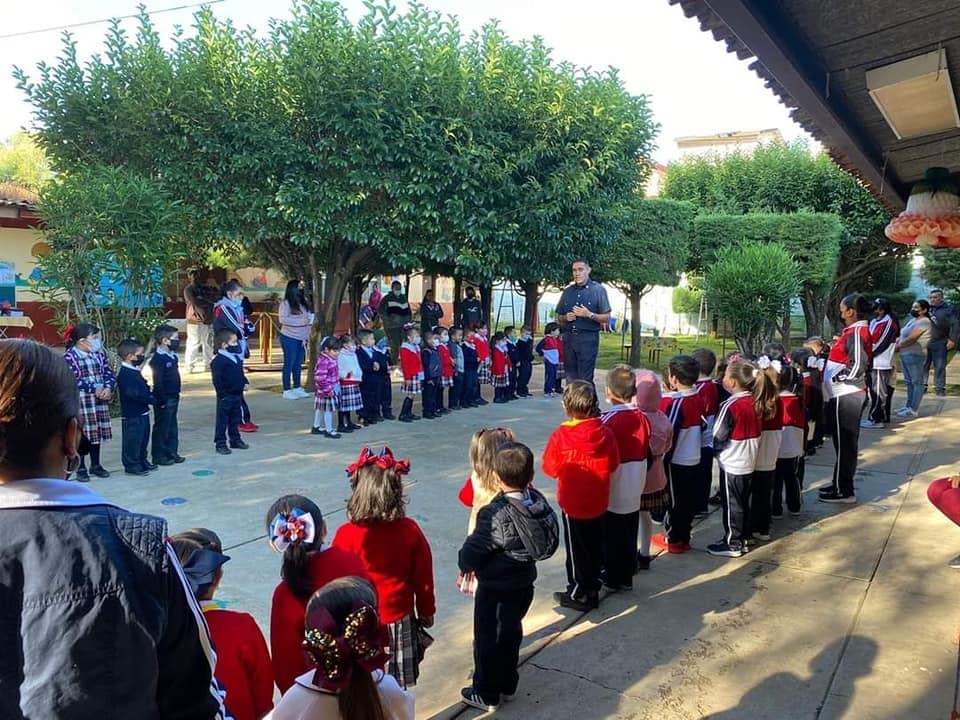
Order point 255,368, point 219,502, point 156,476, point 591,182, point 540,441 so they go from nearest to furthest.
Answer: point 219,502
point 156,476
point 540,441
point 591,182
point 255,368

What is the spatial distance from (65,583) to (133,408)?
5434mm

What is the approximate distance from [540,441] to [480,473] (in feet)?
16.7

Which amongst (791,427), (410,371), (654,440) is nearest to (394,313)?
(410,371)

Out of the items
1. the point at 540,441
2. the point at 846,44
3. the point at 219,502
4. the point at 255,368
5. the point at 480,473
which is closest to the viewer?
the point at 480,473

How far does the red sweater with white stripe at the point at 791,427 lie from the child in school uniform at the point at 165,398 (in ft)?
16.4

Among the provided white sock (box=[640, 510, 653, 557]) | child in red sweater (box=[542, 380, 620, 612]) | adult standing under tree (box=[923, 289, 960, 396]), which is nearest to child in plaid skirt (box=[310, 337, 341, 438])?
white sock (box=[640, 510, 653, 557])

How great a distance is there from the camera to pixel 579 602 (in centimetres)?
373

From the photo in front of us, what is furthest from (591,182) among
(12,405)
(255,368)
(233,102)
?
(12,405)

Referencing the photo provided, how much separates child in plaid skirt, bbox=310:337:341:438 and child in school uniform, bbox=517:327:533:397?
13.2ft

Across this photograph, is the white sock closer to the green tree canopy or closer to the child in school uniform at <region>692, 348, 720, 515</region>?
the child in school uniform at <region>692, 348, 720, 515</region>

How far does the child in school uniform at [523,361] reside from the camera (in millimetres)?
11156

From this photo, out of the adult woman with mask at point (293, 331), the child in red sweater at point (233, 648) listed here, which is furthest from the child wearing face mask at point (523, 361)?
the child in red sweater at point (233, 648)

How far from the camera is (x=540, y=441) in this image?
7.99 meters

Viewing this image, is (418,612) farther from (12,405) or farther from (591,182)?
(591,182)
